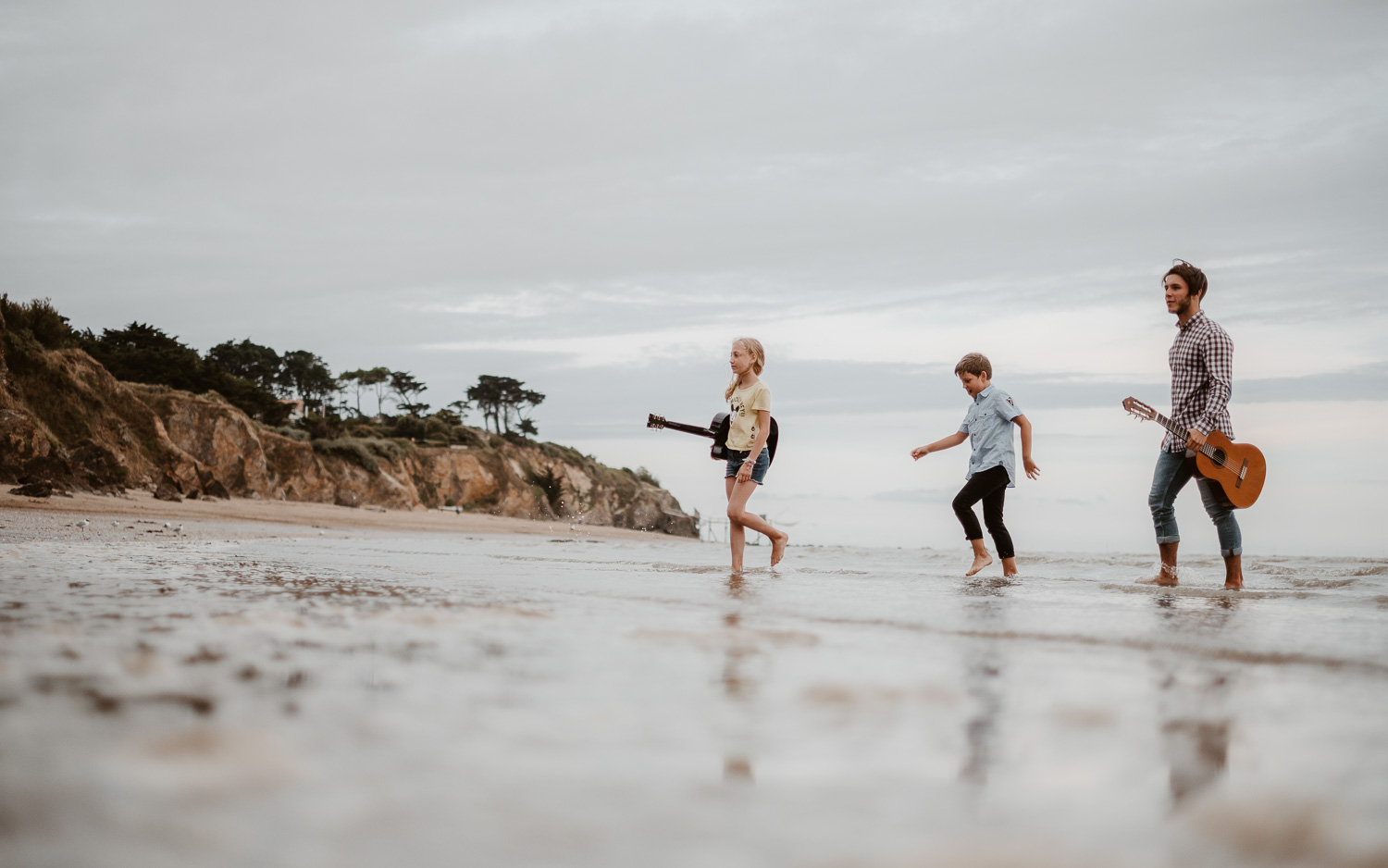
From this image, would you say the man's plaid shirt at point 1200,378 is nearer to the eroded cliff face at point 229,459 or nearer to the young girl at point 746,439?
the young girl at point 746,439

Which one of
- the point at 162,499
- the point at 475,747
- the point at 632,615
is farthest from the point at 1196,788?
the point at 162,499

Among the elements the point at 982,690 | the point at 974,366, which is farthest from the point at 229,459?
the point at 982,690

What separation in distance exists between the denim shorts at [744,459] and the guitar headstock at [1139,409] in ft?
8.93

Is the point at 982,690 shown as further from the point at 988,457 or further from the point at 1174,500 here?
the point at 988,457

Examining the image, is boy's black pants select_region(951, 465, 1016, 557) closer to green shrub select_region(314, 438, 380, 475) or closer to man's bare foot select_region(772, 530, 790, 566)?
man's bare foot select_region(772, 530, 790, 566)

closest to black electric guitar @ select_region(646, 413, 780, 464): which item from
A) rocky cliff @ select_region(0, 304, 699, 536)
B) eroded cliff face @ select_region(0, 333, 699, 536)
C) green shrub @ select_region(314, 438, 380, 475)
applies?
rocky cliff @ select_region(0, 304, 699, 536)

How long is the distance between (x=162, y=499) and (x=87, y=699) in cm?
1637

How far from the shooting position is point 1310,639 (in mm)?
2416

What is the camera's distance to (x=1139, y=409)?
581 cm

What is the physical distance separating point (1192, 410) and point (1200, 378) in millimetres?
219

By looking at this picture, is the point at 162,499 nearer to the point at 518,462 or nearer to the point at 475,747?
the point at 475,747

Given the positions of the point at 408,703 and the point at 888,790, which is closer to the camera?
the point at 888,790

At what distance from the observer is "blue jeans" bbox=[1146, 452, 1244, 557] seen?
216 inches

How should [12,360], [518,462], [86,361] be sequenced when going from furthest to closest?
1. [518,462]
2. [86,361]
3. [12,360]
